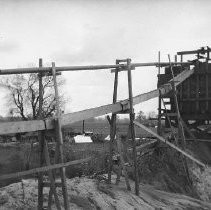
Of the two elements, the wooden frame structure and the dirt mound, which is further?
the dirt mound

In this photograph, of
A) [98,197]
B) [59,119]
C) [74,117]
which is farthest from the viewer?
[98,197]

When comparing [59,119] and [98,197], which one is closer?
[59,119]

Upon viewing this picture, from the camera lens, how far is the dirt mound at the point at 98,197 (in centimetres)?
804

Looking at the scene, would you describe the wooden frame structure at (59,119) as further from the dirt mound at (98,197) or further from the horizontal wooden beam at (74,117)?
the dirt mound at (98,197)

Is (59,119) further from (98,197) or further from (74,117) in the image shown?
(98,197)

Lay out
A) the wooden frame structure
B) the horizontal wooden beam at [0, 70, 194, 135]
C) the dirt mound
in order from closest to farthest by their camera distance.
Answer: the horizontal wooden beam at [0, 70, 194, 135] < the wooden frame structure < the dirt mound

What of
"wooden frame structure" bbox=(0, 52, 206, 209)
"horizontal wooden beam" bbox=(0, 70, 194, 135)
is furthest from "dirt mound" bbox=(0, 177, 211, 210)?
"horizontal wooden beam" bbox=(0, 70, 194, 135)

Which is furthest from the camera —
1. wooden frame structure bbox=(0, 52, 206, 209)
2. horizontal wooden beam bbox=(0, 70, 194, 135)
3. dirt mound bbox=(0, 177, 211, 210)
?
dirt mound bbox=(0, 177, 211, 210)

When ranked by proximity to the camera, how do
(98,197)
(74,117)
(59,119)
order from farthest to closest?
(98,197) → (74,117) → (59,119)

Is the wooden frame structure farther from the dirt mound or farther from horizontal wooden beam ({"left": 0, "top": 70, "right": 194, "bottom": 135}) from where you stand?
the dirt mound

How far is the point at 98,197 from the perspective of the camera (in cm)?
883

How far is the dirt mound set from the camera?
26.4ft

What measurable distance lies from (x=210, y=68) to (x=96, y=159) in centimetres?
619

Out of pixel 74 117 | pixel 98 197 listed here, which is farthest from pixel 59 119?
pixel 98 197
